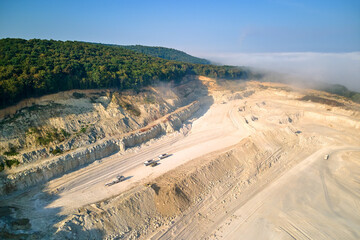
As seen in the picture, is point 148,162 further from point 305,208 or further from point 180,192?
point 305,208

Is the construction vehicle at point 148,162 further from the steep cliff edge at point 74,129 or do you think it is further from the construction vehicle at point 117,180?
the steep cliff edge at point 74,129

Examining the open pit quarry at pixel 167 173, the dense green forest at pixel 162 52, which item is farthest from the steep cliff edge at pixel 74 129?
the dense green forest at pixel 162 52

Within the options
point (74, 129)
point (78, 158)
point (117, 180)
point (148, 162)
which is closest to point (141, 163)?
point (148, 162)

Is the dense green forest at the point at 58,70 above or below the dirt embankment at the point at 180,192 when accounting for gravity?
above

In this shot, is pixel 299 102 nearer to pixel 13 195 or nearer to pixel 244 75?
pixel 244 75

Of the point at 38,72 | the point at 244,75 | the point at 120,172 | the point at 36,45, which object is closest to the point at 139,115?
the point at 120,172

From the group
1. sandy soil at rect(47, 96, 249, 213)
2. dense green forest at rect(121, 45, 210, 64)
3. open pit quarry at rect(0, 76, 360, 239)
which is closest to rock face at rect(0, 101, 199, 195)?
open pit quarry at rect(0, 76, 360, 239)
